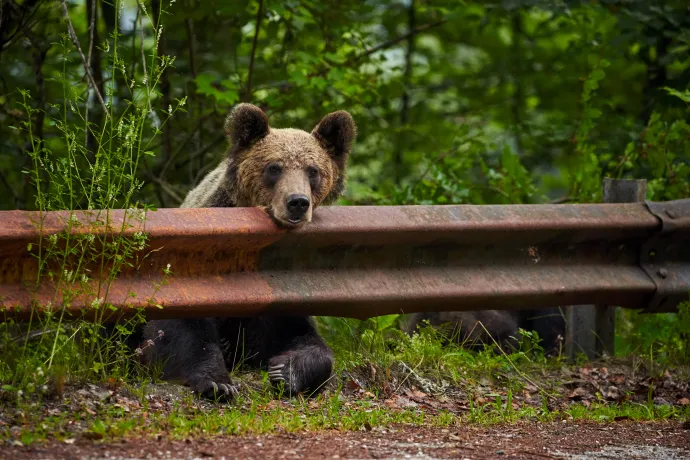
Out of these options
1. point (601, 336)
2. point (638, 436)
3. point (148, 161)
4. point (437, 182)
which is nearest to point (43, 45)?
point (148, 161)

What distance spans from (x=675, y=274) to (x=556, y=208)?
0.90 meters

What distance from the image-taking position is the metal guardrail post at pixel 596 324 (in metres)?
5.79

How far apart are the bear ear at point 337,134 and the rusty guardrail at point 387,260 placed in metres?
1.09

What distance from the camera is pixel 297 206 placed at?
474 cm

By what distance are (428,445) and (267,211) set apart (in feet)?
5.33

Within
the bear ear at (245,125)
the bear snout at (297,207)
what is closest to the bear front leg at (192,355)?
the bear snout at (297,207)

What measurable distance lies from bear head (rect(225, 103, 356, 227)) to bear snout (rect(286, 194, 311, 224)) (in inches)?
17.0

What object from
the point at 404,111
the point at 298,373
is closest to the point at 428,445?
the point at 298,373

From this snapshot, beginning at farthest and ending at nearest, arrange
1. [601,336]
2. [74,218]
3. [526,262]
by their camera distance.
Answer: [601,336] < [526,262] < [74,218]

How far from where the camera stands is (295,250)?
4.64m

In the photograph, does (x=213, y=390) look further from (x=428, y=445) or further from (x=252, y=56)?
(x=252, y=56)


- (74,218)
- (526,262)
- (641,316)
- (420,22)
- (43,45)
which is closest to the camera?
(74,218)

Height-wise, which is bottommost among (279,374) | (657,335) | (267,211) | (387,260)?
(657,335)

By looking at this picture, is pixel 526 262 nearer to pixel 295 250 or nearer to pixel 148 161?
pixel 295 250
